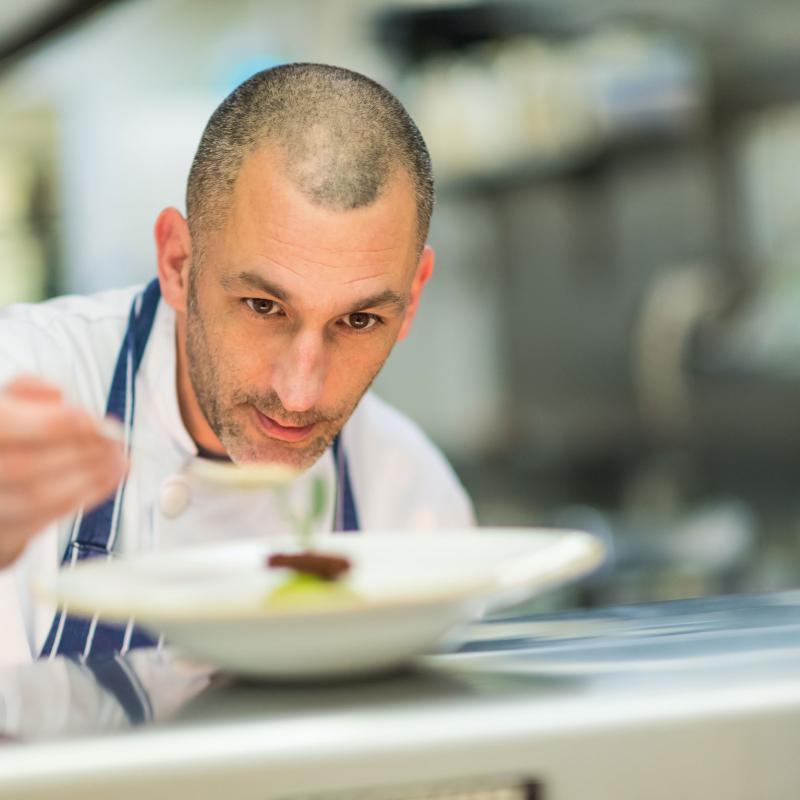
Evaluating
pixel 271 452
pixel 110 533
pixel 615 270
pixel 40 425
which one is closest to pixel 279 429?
pixel 271 452

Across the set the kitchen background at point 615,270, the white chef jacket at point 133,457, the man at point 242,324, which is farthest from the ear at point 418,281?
the kitchen background at point 615,270

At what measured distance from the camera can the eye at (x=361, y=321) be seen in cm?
71

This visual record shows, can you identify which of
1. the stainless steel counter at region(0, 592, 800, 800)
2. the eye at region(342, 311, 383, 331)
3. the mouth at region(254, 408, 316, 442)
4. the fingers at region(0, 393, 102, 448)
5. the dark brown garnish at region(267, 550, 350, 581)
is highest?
the eye at region(342, 311, 383, 331)

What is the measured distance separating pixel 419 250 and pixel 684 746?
1.21 ft

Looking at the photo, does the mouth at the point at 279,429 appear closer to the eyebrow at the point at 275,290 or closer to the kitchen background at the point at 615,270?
the eyebrow at the point at 275,290

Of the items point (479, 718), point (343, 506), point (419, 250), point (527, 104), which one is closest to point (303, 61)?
point (419, 250)

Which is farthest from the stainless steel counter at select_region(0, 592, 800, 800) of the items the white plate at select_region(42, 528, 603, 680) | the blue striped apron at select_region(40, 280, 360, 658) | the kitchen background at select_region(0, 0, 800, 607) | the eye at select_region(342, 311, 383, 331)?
the kitchen background at select_region(0, 0, 800, 607)

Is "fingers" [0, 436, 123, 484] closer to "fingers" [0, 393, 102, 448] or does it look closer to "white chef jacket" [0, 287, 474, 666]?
"fingers" [0, 393, 102, 448]

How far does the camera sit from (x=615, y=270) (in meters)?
2.88

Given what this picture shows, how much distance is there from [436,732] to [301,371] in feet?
0.90

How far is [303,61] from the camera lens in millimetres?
729

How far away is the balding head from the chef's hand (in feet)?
0.76

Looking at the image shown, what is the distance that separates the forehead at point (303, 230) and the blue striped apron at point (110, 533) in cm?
A: 9

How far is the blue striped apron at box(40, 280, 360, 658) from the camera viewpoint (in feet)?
2.32
